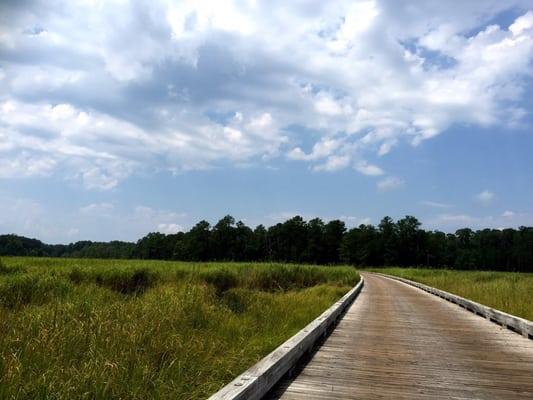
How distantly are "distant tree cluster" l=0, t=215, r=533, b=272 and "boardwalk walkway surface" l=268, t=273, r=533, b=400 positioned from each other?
10898cm

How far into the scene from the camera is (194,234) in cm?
12112

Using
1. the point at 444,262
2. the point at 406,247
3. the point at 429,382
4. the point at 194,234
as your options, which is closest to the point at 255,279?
the point at 429,382

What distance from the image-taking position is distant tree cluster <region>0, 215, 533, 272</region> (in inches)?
4796

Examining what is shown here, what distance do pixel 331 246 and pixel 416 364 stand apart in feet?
419

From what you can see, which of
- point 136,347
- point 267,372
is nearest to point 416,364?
point 267,372

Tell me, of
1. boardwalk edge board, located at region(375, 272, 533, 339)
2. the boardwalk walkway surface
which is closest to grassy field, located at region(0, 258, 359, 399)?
the boardwalk walkway surface

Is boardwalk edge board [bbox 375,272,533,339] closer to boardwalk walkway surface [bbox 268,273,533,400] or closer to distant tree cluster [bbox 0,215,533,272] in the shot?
boardwalk walkway surface [bbox 268,273,533,400]

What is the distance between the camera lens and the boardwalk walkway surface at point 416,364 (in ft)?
17.0

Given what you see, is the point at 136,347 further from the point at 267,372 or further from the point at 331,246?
the point at 331,246

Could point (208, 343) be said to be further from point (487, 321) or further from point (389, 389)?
point (487, 321)

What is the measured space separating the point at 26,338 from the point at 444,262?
137 m

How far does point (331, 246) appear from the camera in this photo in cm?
13275

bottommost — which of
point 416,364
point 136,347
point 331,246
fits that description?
point 416,364

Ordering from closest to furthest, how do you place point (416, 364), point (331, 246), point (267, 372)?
point (267, 372)
point (416, 364)
point (331, 246)
